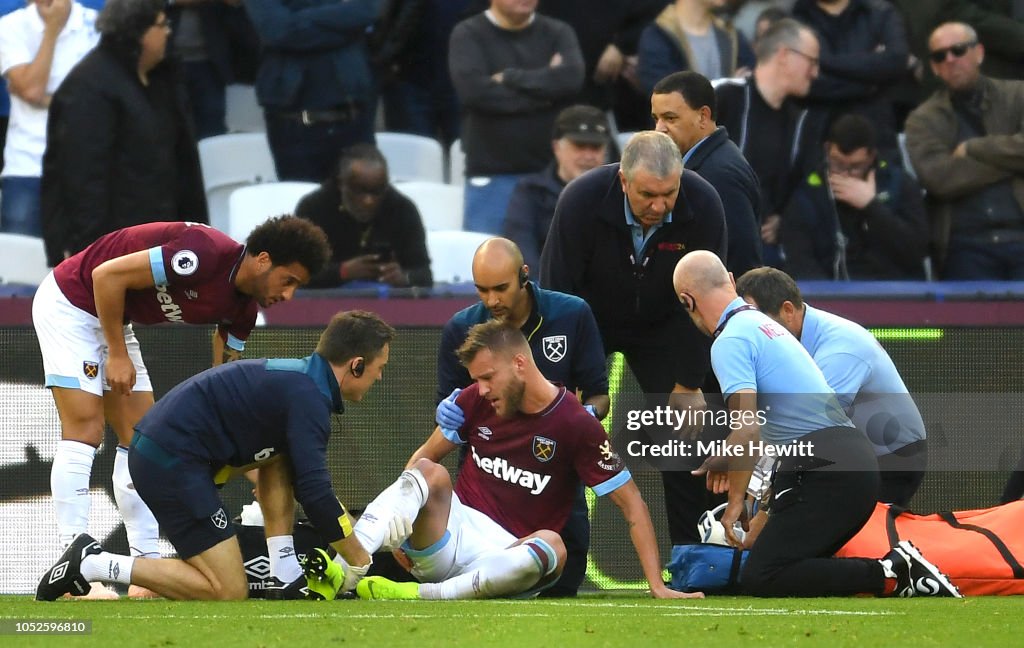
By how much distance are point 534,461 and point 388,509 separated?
0.64 m

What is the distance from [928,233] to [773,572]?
357cm

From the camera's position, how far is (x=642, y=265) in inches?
298

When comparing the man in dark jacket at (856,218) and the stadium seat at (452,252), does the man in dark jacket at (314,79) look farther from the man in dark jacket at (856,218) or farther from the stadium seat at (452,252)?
the man in dark jacket at (856,218)

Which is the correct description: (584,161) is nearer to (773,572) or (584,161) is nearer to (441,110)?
(441,110)

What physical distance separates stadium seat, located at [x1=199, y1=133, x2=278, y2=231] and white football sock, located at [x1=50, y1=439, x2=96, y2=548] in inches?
133

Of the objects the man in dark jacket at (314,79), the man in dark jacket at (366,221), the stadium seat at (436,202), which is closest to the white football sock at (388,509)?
the man in dark jacket at (366,221)

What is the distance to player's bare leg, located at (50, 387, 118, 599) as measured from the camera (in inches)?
283

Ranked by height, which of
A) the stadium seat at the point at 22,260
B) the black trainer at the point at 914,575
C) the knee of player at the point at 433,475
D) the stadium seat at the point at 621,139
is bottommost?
the black trainer at the point at 914,575

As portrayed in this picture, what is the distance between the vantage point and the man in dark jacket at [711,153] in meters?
7.84

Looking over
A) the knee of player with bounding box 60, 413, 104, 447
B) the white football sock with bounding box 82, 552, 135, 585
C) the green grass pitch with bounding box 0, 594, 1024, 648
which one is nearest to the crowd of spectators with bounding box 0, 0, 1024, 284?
the knee of player with bounding box 60, 413, 104, 447

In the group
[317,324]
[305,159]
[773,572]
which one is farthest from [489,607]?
[305,159]

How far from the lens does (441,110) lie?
10.9 metres

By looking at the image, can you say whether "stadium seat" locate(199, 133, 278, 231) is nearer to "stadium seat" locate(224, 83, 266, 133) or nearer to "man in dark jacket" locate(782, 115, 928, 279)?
"stadium seat" locate(224, 83, 266, 133)

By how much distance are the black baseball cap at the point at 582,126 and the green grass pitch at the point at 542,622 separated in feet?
11.2
